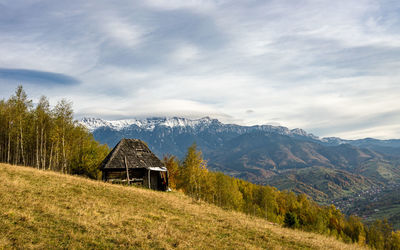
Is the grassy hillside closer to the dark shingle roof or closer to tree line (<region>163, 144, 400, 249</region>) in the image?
the dark shingle roof

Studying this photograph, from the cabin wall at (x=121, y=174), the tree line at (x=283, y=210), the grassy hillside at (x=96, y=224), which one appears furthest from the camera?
the tree line at (x=283, y=210)

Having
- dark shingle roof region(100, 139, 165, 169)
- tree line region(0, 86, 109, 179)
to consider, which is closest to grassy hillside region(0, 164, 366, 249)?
dark shingle roof region(100, 139, 165, 169)

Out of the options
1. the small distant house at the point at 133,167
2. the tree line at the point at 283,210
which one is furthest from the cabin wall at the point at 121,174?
the tree line at the point at 283,210

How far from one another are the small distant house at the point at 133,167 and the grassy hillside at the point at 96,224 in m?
17.6

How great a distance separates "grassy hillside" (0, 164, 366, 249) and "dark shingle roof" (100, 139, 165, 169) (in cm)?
1756

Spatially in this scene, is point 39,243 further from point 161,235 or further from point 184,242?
point 184,242

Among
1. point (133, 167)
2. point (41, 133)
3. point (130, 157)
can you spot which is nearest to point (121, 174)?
point (133, 167)

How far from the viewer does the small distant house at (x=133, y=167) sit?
44000mm

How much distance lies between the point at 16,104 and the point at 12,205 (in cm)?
4304

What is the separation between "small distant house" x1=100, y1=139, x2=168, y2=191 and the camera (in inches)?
1732

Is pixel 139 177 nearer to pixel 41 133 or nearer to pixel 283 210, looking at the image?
pixel 41 133

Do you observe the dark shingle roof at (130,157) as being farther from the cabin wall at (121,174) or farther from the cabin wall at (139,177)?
the cabin wall at (121,174)

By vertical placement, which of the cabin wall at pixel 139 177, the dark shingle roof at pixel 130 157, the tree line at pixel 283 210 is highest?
the dark shingle roof at pixel 130 157

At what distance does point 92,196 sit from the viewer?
2442 cm
